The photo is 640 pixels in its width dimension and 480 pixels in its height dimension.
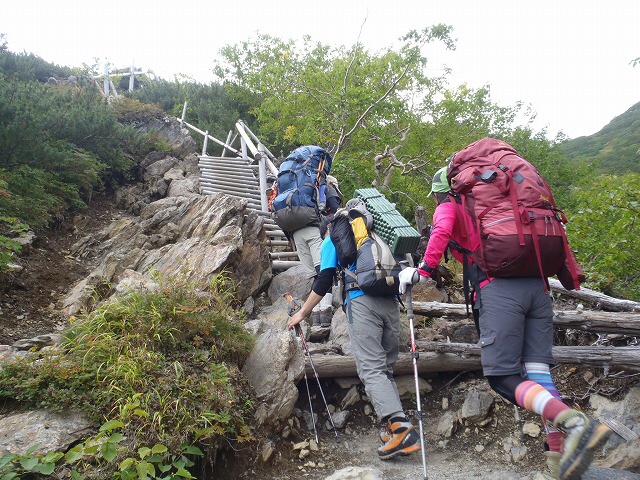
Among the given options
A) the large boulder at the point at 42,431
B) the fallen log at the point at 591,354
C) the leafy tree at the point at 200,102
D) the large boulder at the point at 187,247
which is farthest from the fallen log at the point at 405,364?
the leafy tree at the point at 200,102

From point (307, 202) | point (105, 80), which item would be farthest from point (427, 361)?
point (105, 80)

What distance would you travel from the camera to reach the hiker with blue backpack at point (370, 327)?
339cm

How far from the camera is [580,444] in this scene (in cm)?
222

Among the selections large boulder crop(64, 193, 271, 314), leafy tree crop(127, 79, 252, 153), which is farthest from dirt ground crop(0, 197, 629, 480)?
leafy tree crop(127, 79, 252, 153)

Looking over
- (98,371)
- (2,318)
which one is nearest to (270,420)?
(98,371)

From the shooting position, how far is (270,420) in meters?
3.58

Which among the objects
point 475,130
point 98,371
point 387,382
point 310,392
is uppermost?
point 475,130

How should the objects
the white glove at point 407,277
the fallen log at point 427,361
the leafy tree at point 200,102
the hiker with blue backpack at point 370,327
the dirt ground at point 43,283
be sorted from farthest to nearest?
the leafy tree at point 200,102 → the dirt ground at point 43,283 → the fallen log at point 427,361 → the hiker with blue backpack at point 370,327 → the white glove at point 407,277

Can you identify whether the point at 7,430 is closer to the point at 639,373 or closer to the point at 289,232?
the point at 289,232

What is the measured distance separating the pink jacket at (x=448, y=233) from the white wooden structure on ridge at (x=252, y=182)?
14.0 ft

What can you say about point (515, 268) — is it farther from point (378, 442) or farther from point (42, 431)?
point (42, 431)

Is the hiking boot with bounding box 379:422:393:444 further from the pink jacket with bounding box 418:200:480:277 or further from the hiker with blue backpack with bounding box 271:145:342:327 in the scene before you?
the hiker with blue backpack with bounding box 271:145:342:327

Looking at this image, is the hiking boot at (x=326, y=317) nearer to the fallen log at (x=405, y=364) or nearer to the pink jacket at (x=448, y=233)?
the fallen log at (x=405, y=364)

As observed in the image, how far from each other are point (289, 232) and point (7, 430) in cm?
371
